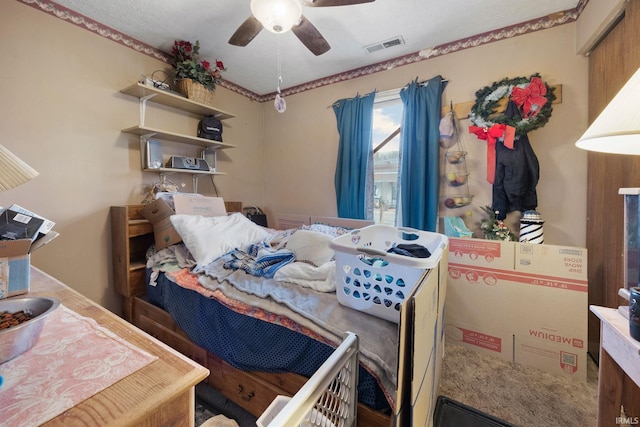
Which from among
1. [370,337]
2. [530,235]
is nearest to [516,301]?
[530,235]

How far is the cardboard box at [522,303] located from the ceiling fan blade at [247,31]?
84.1 inches

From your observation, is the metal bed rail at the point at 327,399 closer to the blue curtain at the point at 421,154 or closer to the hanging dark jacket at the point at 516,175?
the blue curtain at the point at 421,154

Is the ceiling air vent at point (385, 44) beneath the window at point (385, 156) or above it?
above

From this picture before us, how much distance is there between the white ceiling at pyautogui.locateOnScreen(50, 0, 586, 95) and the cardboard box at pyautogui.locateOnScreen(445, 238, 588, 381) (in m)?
1.73

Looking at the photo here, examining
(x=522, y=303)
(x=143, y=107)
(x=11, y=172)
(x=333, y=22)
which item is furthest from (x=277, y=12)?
(x=522, y=303)

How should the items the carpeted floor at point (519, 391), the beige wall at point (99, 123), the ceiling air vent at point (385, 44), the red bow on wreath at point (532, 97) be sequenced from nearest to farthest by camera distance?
the carpeted floor at point (519, 391)
the beige wall at point (99, 123)
the red bow on wreath at point (532, 97)
the ceiling air vent at point (385, 44)

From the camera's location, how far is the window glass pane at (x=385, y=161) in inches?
101

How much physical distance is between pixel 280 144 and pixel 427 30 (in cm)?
198

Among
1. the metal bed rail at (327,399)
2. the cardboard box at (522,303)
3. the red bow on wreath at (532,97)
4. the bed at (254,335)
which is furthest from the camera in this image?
the red bow on wreath at (532,97)

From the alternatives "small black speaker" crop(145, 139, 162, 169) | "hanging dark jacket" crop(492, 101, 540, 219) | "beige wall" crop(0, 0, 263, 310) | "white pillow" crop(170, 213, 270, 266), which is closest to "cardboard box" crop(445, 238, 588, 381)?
"hanging dark jacket" crop(492, 101, 540, 219)

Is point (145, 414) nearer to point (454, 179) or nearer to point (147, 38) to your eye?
point (454, 179)

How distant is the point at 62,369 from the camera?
21.5 inches

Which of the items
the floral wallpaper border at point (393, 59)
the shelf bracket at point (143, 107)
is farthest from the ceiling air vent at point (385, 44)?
the shelf bracket at point (143, 107)

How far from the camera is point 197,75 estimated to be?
89.9 inches
